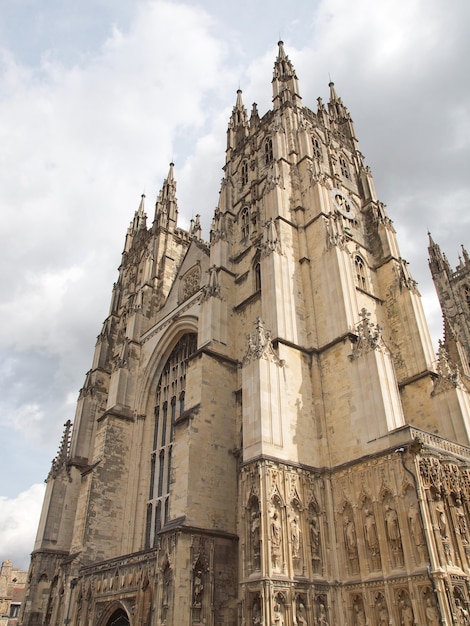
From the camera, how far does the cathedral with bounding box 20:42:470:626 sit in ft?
40.5

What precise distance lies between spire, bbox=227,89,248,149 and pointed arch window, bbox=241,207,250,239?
698cm

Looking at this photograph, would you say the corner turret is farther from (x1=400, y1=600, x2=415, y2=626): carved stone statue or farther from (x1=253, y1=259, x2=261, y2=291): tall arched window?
(x1=400, y1=600, x2=415, y2=626): carved stone statue

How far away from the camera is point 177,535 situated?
14383 mm

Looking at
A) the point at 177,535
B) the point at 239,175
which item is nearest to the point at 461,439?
the point at 177,535

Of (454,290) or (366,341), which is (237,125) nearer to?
(366,341)

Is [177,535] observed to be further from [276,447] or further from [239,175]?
[239,175]

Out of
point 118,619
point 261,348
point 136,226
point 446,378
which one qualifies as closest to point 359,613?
point 261,348

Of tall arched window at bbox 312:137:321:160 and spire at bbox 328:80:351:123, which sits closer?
tall arched window at bbox 312:137:321:160

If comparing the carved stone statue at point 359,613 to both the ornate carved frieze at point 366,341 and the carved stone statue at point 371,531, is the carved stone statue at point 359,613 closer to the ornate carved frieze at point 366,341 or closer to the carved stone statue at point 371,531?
the carved stone statue at point 371,531

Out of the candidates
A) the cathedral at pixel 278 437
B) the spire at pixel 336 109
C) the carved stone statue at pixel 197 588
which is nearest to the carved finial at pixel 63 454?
the cathedral at pixel 278 437

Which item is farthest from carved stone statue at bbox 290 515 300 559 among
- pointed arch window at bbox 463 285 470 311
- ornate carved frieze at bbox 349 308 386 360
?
pointed arch window at bbox 463 285 470 311

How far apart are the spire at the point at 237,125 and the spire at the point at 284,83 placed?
10.8ft

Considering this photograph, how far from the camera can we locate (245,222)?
81.0ft

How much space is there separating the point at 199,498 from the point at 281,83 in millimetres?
23194
